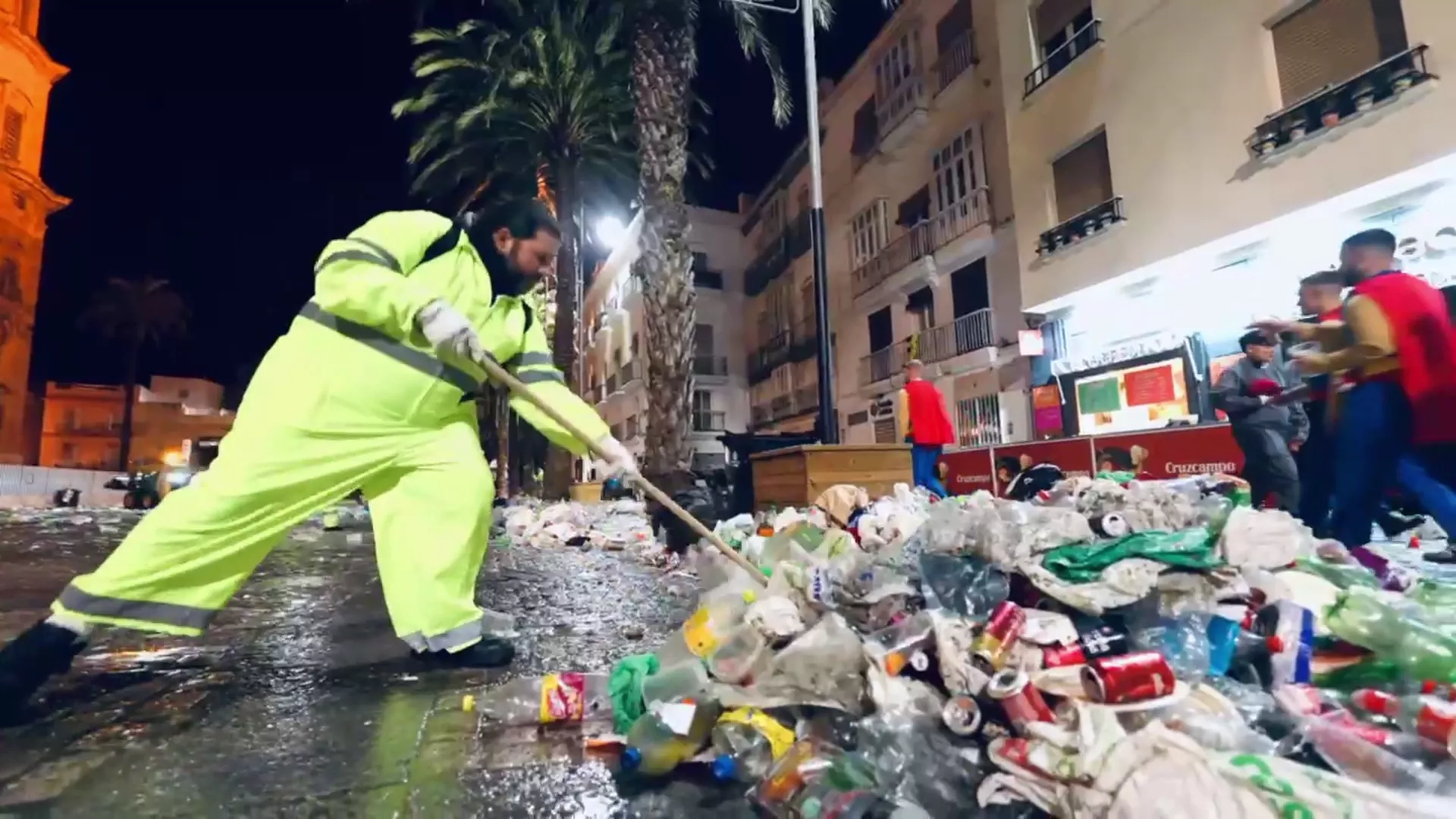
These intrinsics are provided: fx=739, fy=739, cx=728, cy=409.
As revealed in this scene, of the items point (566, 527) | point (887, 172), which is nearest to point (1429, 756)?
point (566, 527)

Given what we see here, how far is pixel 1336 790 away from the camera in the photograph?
113 cm

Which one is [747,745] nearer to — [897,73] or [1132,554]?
[1132,554]

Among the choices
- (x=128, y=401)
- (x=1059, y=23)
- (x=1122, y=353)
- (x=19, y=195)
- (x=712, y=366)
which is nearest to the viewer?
(x=1122, y=353)

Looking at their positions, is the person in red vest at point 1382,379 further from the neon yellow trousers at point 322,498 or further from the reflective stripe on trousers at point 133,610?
the reflective stripe on trousers at point 133,610

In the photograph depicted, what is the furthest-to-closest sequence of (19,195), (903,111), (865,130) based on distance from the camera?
(19,195), (865,130), (903,111)

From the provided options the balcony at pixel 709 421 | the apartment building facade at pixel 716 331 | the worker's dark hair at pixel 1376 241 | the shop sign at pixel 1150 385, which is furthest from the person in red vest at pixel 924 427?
the balcony at pixel 709 421

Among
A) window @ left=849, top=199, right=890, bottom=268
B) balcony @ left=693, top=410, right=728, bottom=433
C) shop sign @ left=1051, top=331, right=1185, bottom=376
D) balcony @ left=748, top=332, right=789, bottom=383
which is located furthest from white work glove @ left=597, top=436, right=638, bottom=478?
balcony @ left=693, top=410, right=728, bottom=433

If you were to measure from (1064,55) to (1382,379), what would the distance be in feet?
38.2

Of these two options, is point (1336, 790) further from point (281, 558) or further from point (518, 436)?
point (518, 436)

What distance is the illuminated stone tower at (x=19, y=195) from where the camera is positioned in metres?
25.5

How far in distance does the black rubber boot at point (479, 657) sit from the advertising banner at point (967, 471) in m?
7.01

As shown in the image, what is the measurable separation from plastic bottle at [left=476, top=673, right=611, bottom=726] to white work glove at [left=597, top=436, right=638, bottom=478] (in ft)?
2.90

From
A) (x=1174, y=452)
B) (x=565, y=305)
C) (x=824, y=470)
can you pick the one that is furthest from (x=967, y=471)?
(x=565, y=305)

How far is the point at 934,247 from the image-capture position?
16578mm
